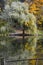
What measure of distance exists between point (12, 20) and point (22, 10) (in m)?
1.16

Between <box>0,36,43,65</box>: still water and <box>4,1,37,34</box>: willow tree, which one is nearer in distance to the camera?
<box>0,36,43,65</box>: still water

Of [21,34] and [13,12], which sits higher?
[13,12]

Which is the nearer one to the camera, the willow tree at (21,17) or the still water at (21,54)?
the still water at (21,54)

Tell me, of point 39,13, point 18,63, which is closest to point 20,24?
point 39,13

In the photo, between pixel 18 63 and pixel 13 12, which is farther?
pixel 13 12

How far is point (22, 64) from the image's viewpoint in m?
A: 9.67

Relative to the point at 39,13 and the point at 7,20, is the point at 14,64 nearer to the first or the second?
the point at 7,20

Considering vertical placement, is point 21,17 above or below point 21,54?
above

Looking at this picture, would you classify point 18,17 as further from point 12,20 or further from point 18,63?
point 18,63

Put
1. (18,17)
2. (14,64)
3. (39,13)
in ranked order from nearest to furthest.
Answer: (14,64)
(18,17)
(39,13)

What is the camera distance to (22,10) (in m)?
20.6

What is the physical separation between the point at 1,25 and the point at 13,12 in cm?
129

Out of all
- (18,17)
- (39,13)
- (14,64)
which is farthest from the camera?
(39,13)

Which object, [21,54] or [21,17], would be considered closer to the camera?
[21,54]
